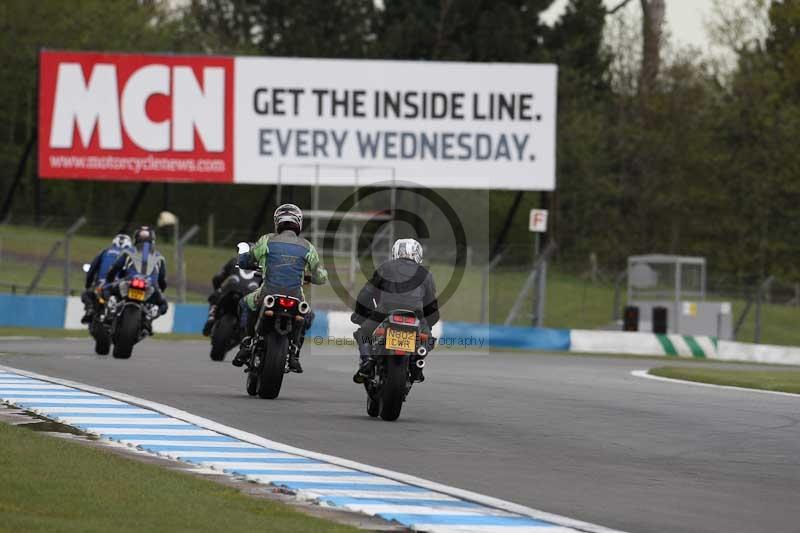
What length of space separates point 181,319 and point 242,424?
2120 centimetres

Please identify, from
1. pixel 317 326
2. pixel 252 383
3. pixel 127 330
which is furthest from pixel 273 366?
pixel 317 326

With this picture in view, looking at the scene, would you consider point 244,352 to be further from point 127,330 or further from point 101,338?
point 101,338

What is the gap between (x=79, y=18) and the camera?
67562mm

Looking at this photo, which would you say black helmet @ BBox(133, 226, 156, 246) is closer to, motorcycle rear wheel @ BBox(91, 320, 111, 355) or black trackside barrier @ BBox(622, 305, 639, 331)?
motorcycle rear wheel @ BBox(91, 320, 111, 355)

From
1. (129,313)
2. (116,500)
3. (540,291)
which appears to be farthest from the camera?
(540,291)

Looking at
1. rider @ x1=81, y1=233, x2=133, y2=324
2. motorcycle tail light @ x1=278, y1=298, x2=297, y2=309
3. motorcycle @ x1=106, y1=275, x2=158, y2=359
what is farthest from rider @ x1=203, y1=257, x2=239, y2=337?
motorcycle tail light @ x1=278, y1=298, x2=297, y2=309

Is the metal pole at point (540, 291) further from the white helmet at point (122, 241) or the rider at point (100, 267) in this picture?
the white helmet at point (122, 241)

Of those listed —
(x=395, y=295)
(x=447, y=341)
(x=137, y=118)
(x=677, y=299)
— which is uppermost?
(x=137, y=118)

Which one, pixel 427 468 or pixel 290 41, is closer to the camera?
pixel 427 468

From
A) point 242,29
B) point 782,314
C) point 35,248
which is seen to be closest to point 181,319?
point 35,248

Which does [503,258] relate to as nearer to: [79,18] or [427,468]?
[427,468]

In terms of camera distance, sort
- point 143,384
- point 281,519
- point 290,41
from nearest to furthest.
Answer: point 281,519 → point 143,384 → point 290,41

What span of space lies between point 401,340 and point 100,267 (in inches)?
376

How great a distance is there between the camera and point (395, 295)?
48.5 ft
